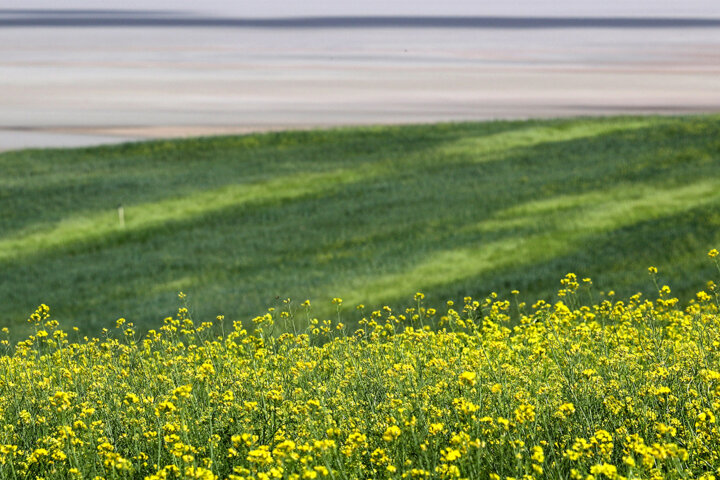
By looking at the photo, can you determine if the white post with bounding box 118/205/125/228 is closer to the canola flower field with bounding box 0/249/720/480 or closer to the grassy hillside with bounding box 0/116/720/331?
the grassy hillside with bounding box 0/116/720/331

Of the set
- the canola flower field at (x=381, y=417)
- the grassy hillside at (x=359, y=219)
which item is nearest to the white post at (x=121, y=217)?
the grassy hillside at (x=359, y=219)

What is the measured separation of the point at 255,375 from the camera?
5.51m

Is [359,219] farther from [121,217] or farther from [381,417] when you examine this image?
[381,417]

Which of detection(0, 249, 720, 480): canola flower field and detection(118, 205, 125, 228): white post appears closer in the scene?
detection(0, 249, 720, 480): canola flower field

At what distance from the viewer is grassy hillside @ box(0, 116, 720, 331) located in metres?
14.4

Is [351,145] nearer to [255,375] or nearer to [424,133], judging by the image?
[424,133]

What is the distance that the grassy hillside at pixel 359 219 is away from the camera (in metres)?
14.4

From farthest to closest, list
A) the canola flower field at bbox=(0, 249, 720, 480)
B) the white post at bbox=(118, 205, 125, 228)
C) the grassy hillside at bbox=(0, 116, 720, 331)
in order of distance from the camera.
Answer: the white post at bbox=(118, 205, 125, 228) → the grassy hillside at bbox=(0, 116, 720, 331) → the canola flower field at bbox=(0, 249, 720, 480)

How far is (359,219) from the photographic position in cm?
1977

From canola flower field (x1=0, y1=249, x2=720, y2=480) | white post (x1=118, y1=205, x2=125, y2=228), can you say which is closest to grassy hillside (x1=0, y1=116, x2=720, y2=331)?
white post (x1=118, y1=205, x2=125, y2=228)

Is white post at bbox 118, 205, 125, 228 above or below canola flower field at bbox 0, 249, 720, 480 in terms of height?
below

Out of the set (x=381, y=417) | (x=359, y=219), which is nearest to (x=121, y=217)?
(x=359, y=219)

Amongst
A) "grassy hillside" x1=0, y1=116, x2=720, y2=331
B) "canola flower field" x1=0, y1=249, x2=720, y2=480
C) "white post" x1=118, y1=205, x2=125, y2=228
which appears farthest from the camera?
"white post" x1=118, y1=205, x2=125, y2=228

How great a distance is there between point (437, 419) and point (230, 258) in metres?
12.8
